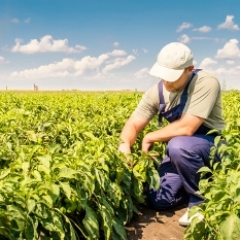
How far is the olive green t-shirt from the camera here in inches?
149

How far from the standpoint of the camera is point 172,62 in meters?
3.69

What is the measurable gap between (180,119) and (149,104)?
0.37 metres

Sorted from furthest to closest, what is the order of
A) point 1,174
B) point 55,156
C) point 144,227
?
1. point 144,227
2. point 55,156
3. point 1,174

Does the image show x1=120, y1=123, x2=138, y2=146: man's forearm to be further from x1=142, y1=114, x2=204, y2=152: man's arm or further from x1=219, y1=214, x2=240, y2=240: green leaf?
x1=219, y1=214, x2=240, y2=240: green leaf

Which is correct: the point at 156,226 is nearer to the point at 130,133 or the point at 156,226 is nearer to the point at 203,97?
the point at 130,133

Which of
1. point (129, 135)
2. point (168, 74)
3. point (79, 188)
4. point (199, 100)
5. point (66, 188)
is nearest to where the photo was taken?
point (66, 188)

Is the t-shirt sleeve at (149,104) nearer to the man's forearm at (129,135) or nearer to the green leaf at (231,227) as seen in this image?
the man's forearm at (129,135)

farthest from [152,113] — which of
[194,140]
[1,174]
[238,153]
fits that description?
[1,174]

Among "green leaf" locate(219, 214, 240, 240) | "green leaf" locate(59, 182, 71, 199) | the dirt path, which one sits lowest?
the dirt path

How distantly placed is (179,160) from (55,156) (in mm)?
1216

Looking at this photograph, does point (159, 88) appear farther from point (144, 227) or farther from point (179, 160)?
point (144, 227)

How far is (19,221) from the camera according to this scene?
7.64 feet

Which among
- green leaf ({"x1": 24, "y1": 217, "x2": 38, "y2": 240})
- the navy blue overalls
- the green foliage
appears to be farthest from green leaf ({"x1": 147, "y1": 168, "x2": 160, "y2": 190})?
green leaf ({"x1": 24, "y1": 217, "x2": 38, "y2": 240})

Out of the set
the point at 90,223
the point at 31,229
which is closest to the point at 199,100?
the point at 90,223
